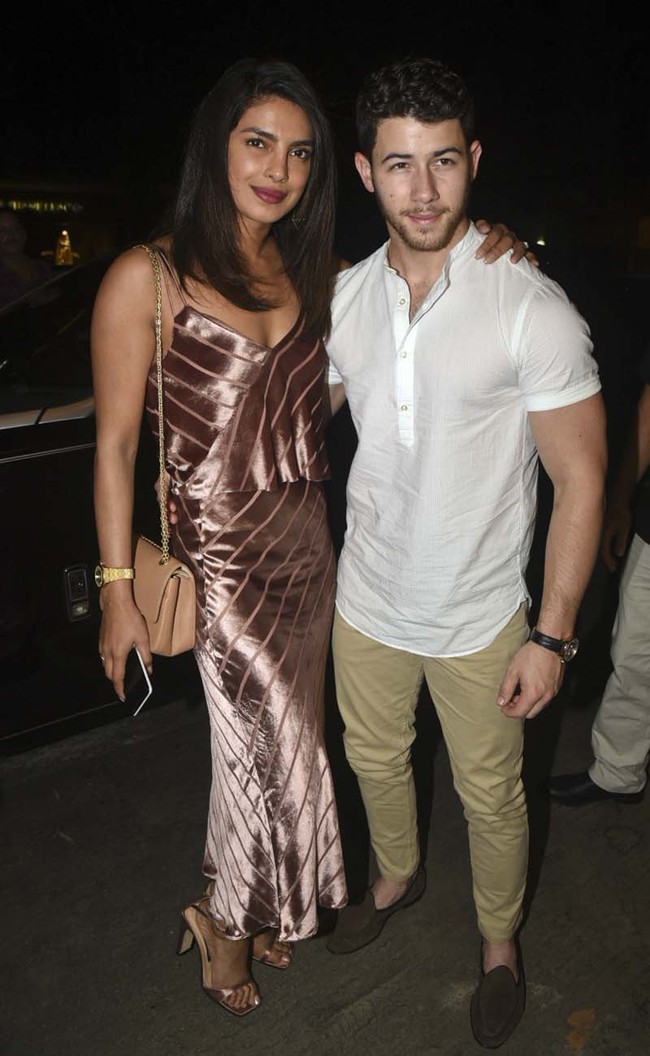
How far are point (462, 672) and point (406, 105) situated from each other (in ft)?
3.58

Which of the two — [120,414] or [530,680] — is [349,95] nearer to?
[120,414]

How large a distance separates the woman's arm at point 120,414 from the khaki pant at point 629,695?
53.2 inches

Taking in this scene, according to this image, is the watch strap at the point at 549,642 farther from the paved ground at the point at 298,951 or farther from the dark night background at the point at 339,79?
the dark night background at the point at 339,79

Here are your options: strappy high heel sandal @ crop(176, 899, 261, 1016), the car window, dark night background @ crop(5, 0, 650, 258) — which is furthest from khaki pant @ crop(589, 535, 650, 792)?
dark night background @ crop(5, 0, 650, 258)

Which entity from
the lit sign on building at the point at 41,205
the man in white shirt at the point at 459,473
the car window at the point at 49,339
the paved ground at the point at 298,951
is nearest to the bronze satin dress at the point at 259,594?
the man in white shirt at the point at 459,473

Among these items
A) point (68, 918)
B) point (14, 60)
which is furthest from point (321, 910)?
point (14, 60)

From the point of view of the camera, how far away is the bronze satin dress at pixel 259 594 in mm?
1726

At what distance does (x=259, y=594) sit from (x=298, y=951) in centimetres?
97

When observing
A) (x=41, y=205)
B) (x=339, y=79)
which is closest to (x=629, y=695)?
(x=339, y=79)

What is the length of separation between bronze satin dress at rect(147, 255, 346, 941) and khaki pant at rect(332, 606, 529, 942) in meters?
0.11

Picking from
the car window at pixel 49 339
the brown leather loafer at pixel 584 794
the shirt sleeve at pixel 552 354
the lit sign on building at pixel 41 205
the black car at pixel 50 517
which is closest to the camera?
the shirt sleeve at pixel 552 354

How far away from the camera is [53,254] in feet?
53.0

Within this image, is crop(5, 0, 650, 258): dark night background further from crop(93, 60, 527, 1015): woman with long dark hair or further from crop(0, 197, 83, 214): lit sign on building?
crop(93, 60, 527, 1015): woman with long dark hair

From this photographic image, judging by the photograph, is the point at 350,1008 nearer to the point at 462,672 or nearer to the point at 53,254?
the point at 462,672
